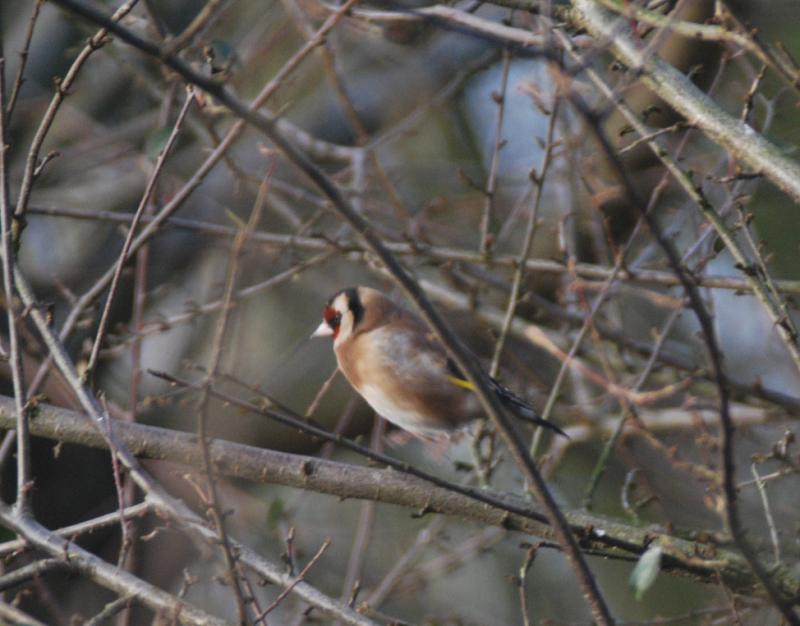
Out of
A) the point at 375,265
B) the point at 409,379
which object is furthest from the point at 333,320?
the point at 409,379

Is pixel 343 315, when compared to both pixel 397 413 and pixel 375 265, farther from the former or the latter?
pixel 397 413

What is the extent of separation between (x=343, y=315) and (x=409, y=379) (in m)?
0.47

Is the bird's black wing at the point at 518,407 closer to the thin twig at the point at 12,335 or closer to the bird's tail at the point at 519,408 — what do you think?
the bird's tail at the point at 519,408

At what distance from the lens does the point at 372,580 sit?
6.18 m

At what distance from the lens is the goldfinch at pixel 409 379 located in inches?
150

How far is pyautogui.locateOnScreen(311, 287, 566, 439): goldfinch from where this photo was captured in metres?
3.80

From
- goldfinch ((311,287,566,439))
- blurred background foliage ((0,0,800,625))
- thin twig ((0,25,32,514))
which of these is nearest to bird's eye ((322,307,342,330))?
goldfinch ((311,287,566,439))

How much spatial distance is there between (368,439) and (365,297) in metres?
2.52

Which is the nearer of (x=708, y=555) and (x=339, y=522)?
(x=708, y=555)

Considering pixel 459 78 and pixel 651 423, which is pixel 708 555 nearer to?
pixel 651 423

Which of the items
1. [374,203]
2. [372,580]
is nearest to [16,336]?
[374,203]

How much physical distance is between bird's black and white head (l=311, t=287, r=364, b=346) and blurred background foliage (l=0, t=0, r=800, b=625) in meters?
0.34

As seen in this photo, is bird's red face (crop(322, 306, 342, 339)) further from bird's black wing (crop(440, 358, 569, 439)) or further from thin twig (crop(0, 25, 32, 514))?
thin twig (crop(0, 25, 32, 514))

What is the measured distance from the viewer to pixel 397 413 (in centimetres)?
382
